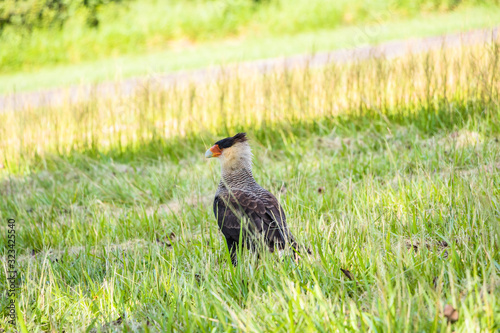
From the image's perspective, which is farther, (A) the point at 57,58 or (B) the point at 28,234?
(A) the point at 57,58

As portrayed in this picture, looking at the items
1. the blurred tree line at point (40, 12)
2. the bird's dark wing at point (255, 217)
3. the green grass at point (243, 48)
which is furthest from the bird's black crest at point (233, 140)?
the blurred tree line at point (40, 12)

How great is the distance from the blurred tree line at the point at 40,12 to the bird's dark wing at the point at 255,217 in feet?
55.3

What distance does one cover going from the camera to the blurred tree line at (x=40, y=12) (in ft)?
57.5

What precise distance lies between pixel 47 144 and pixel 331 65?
390cm

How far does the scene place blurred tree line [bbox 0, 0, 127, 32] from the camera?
57.5 feet

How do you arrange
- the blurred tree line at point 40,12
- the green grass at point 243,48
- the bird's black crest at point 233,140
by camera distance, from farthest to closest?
1. the blurred tree line at point 40,12
2. the green grass at point 243,48
3. the bird's black crest at point 233,140

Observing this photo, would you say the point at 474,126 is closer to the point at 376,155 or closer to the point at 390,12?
the point at 376,155

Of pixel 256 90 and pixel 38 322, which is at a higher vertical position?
pixel 256 90

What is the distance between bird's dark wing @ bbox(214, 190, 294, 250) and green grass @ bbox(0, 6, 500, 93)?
29.9 ft

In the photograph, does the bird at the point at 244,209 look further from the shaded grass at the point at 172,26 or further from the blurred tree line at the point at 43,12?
the blurred tree line at the point at 43,12

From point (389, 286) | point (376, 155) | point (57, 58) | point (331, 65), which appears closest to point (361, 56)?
point (331, 65)

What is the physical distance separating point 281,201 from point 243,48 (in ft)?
37.1

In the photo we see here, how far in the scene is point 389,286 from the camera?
1.86 m

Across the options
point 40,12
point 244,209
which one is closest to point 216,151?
point 244,209
